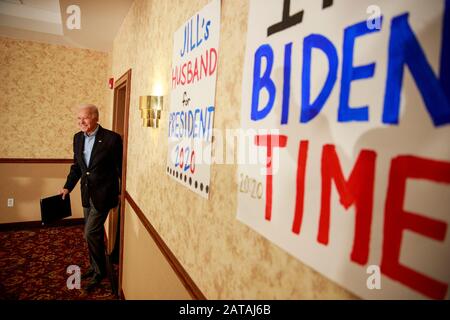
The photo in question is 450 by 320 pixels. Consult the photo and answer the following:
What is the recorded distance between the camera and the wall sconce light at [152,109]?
6.57ft

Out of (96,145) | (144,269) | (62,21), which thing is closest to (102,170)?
(96,145)

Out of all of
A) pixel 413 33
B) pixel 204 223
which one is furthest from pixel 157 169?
pixel 413 33

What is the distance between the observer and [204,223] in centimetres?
126

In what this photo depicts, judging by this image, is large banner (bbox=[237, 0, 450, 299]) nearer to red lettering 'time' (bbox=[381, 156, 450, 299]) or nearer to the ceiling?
red lettering 'time' (bbox=[381, 156, 450, 299])

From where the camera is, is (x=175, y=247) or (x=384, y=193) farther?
(x=175, y=247)

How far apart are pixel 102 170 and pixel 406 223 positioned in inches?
117

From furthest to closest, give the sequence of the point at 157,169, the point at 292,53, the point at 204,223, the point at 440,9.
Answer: the point at 157,169 < the point at 204,223 < the point at 292,53 < the point at 440,9

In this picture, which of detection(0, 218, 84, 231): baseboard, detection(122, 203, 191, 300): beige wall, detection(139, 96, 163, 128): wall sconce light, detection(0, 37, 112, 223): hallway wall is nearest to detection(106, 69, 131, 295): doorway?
detection(122, 203, 191, 300): beige wall

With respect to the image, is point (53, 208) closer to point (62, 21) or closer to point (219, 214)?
point (62, 21)

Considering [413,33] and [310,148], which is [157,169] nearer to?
[310,148]

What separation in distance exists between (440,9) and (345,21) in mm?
191

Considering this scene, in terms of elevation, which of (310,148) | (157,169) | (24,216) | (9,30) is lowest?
(24,216)

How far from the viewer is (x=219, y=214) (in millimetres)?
1140

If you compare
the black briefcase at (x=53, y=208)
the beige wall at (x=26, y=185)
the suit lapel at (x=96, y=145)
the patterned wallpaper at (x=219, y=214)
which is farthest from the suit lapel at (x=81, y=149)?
the beige wall at (x=26, y=185)
